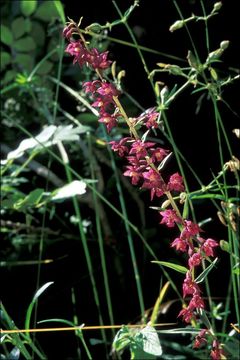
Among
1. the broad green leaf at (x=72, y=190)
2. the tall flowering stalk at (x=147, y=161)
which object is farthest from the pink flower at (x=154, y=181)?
the broad green leaf at (x=72, y=190)

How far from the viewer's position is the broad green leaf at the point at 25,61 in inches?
67.6

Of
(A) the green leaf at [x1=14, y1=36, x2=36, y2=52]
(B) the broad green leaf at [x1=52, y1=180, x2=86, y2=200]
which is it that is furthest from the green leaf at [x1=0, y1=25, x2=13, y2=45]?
(B) the broad green leaf at [x1=52, y1=180, x2=86, y2=200]

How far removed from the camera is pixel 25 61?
1.72 meters

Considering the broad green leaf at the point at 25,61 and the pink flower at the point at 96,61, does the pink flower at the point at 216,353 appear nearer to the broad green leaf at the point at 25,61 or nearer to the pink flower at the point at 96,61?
the pink flower at the point at 96,61

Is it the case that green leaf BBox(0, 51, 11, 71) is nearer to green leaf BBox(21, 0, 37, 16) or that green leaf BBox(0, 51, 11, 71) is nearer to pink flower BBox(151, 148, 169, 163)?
green leaf BBox(21, 0, 37, 16)

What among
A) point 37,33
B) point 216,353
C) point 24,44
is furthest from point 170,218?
point 37,33

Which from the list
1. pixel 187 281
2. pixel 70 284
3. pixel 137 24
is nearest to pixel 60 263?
→ pixel 70 284

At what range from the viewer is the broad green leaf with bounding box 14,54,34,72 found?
1716mm

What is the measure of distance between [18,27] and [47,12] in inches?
3.6

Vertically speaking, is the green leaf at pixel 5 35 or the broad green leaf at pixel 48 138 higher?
the green leaf at pixel 5 35

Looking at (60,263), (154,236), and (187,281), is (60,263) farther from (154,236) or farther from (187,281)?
(187,281)

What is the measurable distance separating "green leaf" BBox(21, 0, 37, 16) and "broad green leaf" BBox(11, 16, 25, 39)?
0.06ft

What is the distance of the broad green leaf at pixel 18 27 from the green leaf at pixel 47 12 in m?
0.07

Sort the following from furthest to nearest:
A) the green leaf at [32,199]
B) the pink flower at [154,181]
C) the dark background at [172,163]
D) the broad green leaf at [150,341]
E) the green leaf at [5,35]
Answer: the green leaf at [5,35], the dark background at [172,163], the green leaf at [32,199], the broad green leaf at [150,341], the pink flower at [154,181]
